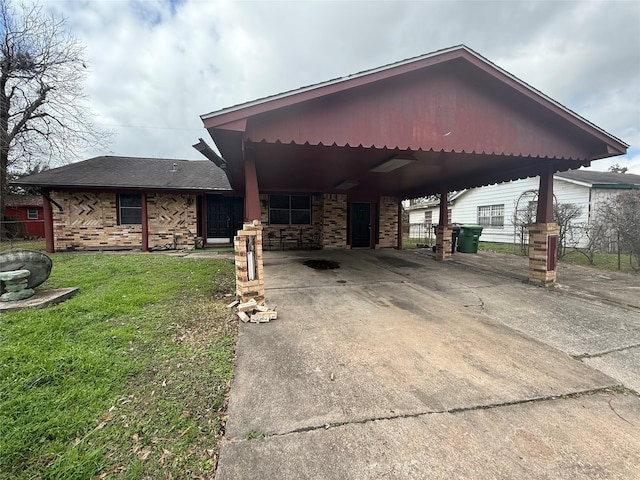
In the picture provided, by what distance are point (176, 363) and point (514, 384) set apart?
2887 millimetres

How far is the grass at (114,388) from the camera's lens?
59.1 inches

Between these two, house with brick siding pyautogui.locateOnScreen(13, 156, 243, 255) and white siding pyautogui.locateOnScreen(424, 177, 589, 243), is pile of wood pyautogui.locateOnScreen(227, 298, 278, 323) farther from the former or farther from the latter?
white siding pyautogui.locateOnScreen(424, 177, 589, 243)

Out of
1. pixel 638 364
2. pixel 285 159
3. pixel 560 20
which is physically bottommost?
pixel 638 364

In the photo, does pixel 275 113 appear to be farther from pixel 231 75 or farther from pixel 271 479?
pixel 231 75

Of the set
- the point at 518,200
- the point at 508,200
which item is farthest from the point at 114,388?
the point at 508,200

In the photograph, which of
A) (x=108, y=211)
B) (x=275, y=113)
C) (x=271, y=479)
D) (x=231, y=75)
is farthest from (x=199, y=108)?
(x=271, y=479)

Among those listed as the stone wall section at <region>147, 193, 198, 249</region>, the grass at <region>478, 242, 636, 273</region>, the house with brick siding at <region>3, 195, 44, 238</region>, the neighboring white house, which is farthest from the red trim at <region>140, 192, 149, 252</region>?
the house with brick siding at <region>3, 195, 44, 238</region>

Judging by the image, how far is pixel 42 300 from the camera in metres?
3.90

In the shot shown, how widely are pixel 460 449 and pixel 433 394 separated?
1.75ft

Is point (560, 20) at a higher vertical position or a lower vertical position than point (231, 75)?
lower

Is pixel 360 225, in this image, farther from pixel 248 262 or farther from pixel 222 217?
pixel 248 262

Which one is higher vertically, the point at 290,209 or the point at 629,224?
the point at 290,209

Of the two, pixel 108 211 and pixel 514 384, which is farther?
pixel 108 211

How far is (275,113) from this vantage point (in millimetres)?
3928
